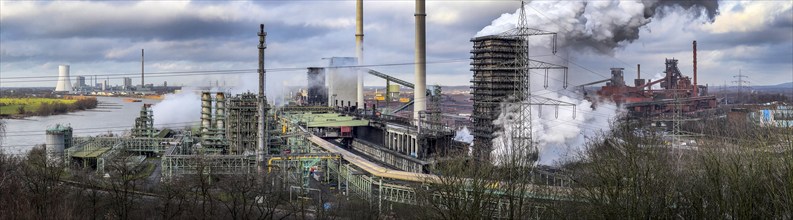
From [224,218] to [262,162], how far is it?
287 centimetres

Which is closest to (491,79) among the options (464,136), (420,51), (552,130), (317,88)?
(552,130)

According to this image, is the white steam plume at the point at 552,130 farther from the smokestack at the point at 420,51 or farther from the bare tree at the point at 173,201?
the bare tree at the point at 173,201

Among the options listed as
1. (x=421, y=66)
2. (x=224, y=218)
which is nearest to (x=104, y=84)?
(x=421, y=66)

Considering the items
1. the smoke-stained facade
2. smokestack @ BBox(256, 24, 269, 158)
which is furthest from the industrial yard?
the smoke-stained facade

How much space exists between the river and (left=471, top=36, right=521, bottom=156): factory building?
17.9 meters

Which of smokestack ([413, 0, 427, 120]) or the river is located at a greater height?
smokestack ([413, 0, 427, 120])

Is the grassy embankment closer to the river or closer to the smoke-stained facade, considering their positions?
the river

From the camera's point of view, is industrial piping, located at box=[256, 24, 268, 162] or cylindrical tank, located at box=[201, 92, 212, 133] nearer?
industrial piping, located at box=[256, 24, 268, 162]

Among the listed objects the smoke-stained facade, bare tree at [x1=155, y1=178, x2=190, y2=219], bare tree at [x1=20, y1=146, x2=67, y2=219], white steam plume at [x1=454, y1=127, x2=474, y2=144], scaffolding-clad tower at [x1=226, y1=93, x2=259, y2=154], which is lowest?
bare tree at [x1=155, y1=178, x2=190, y2=219]

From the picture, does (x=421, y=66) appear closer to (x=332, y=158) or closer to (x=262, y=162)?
(x=332, y=158)

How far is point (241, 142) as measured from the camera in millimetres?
20500

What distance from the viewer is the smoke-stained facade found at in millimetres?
45594

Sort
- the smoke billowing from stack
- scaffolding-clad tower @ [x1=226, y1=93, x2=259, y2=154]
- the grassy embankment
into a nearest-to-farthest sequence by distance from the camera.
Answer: scaffolding-clad tower @ [x1=226, y1=93, x2=259, y2=154]
the grassy embankment
the smoke billowing from stack

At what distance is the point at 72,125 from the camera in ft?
116
